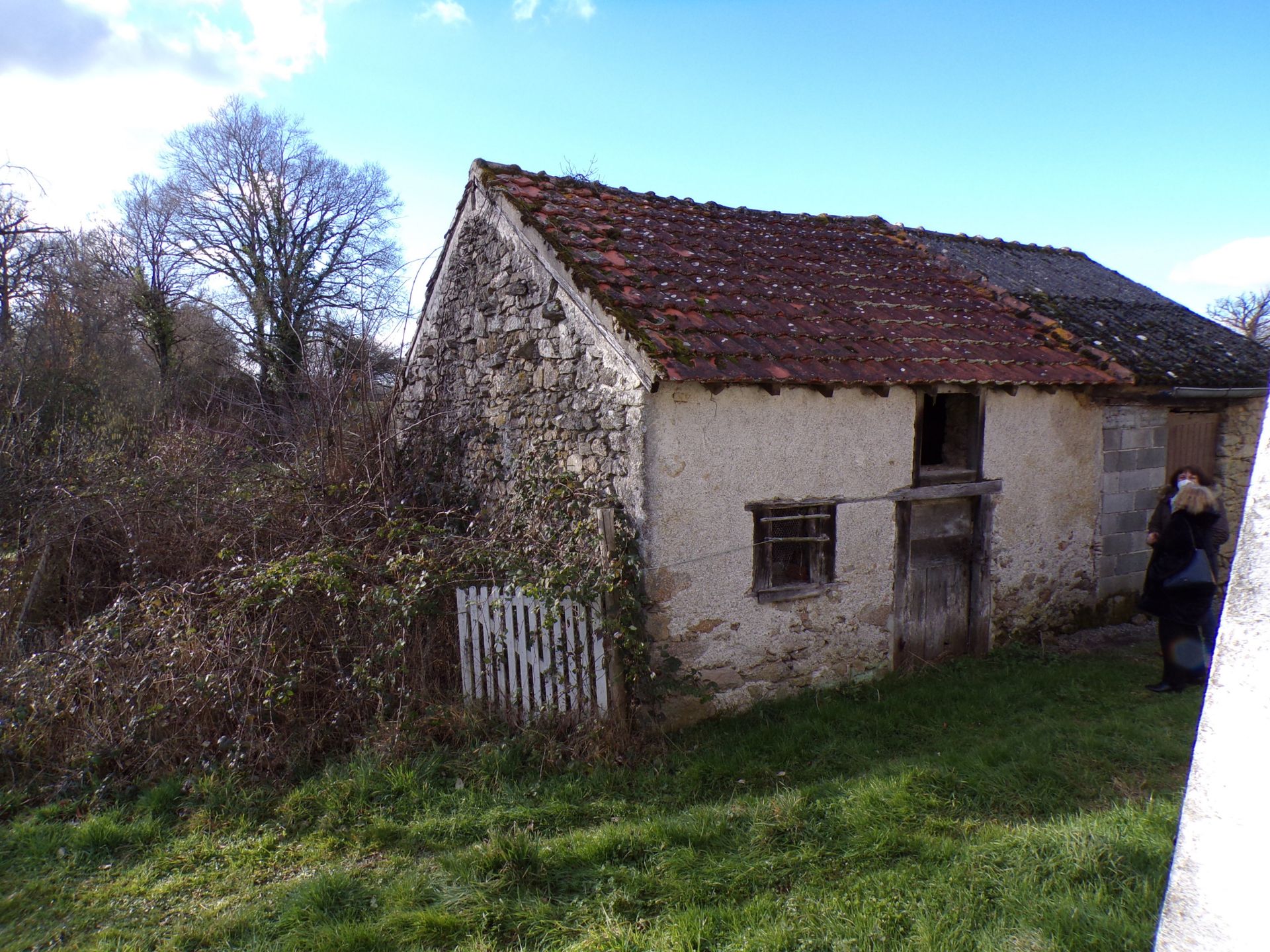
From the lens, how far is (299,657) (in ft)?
18.4

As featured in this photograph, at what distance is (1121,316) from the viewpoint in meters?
9.86

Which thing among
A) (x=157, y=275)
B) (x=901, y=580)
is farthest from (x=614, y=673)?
(x=157, y=275)

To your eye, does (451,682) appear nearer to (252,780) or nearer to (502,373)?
(252,780)

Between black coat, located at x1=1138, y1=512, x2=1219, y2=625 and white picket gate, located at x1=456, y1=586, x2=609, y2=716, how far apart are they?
15.7ft

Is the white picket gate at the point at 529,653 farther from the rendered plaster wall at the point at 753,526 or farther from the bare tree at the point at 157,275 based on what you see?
the bare tree at the point at 157,275

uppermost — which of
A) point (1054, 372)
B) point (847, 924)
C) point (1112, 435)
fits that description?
point (1054, 372)

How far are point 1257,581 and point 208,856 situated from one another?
4894mm

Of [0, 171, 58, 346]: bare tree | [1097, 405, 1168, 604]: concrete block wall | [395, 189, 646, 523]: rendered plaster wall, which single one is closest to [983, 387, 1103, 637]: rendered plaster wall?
[1097, 405, 1168, 604]: concrete block wall

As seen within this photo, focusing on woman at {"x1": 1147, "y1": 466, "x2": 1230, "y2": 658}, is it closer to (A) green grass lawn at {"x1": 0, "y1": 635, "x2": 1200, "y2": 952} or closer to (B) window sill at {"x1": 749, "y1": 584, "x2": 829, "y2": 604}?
(A) green grass lawn at {"x1": 0, "y1": 635, "x2": 1200, "y2": 952}

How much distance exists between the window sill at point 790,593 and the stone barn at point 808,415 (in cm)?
2

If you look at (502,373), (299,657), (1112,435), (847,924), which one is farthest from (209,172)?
(847,924)

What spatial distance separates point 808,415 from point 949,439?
2.23 m

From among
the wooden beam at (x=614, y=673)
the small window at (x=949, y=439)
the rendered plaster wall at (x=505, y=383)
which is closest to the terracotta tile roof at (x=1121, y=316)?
the small window at (x=949, y=439)

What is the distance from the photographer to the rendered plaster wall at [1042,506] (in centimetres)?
756
